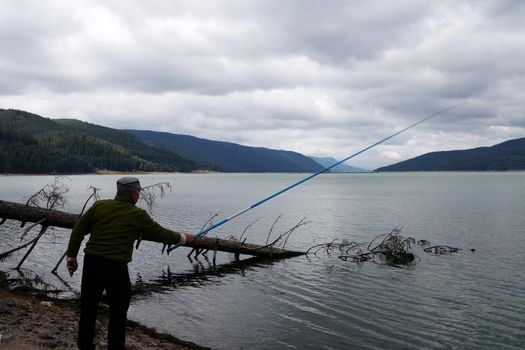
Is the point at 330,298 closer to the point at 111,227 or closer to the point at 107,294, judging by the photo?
the point at 107,294

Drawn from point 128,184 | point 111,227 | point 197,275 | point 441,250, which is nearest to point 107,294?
point 111,227

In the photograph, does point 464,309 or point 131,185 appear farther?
point 464,309

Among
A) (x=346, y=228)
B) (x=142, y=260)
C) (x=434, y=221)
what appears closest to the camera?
(x=142, y=260)

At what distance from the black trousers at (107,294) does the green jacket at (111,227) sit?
0.52 feet

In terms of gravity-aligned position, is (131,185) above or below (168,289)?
above

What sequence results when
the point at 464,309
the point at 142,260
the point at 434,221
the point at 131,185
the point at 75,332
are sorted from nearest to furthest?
the point at 131,185, the point at 75,332, the point at 464,309, the point at 142,260, the point at 434,221

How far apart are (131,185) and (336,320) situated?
31.3ft

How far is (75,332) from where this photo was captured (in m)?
9.60

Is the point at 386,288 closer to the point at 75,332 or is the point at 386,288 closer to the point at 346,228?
the point at 75,332

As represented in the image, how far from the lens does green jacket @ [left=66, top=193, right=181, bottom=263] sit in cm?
647

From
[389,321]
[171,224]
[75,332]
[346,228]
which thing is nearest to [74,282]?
[75,332]

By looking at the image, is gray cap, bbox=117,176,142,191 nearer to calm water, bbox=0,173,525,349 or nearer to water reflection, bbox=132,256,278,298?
calm water, bbox=0,173,525,349

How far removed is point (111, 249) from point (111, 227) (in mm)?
339

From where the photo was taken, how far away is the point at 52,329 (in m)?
9.68
